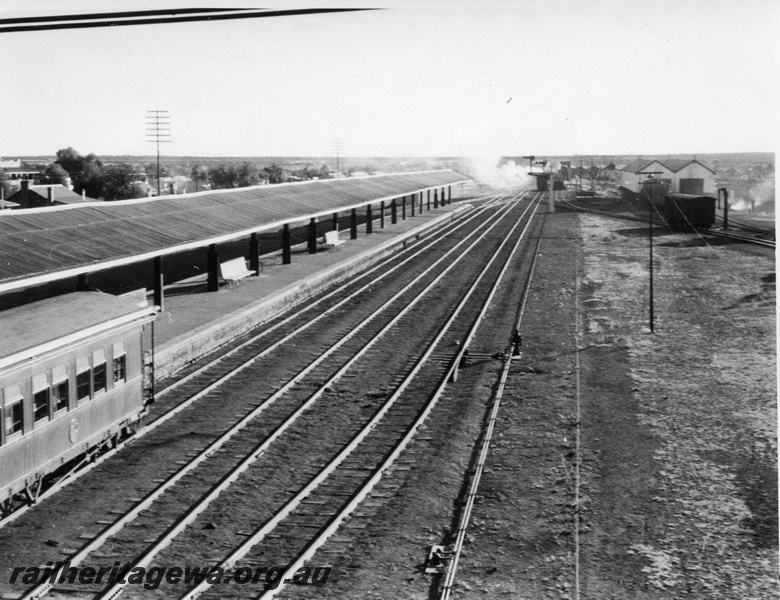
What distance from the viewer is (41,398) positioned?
450 inches

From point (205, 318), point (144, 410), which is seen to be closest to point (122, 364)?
point (144, 410)

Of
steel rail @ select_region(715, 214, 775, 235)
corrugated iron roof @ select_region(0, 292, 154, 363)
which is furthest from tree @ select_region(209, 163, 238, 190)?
corrugated iron roof @ select_region(0, 292, 154, 363)

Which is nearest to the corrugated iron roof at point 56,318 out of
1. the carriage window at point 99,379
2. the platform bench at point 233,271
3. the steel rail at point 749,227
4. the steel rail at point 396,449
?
the carriage window at point 99,379

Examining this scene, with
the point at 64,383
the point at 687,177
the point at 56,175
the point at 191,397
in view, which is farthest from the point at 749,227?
the point at 56,175

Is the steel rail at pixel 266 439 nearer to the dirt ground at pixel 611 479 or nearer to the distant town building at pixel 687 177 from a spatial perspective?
the dirt ground at pixel 611 479

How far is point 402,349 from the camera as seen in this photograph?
22375 mm

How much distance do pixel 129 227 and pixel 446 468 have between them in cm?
1495

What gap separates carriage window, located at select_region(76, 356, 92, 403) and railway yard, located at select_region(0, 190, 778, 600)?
4.57 ft

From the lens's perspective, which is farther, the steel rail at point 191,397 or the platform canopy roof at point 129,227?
the platform canopy roof at point 129,227

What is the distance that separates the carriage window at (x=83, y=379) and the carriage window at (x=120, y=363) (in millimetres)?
853

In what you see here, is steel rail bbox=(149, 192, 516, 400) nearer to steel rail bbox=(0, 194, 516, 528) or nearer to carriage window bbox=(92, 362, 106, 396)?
steel rail bbox=(0, 194, 516, 528)

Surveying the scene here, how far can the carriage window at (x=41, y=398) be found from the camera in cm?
1123

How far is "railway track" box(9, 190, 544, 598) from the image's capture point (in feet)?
Answer: 37.1

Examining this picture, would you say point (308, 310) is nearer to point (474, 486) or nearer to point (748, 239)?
point (474, 486)
